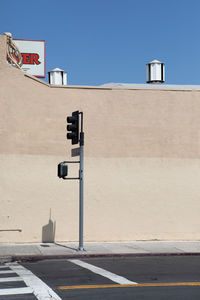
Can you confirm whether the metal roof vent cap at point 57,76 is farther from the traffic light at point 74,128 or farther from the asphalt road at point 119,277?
the asphalt road at point 119,277

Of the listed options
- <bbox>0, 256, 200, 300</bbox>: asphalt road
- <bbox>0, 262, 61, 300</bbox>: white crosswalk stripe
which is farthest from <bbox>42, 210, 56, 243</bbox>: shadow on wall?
<bbox>0, 262, 61, 300</bbox>: white crosswalk stripe

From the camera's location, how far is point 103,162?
19453 mm

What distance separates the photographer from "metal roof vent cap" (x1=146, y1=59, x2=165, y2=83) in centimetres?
3638

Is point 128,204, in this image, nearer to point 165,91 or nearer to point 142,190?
point 142,190

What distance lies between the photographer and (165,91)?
20.3 m

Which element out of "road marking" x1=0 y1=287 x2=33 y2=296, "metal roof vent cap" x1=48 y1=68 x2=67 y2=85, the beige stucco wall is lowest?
"road marking" x1=0 y1=287 x2=33 y2=296

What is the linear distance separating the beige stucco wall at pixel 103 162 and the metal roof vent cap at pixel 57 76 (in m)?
18.0

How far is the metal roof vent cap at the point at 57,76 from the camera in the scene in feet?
122

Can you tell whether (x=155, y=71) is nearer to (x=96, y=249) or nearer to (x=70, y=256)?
(x=96, y=249)

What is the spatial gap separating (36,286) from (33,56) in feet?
84.2

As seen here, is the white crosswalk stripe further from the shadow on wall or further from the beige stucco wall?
the beige stucco wall

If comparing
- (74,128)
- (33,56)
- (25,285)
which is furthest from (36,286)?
(33,56)

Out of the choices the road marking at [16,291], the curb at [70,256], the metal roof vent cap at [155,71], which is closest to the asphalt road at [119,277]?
the road marking at [16,291]

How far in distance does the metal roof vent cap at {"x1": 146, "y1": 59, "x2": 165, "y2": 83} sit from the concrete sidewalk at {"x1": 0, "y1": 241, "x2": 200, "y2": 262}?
19.4 metres
